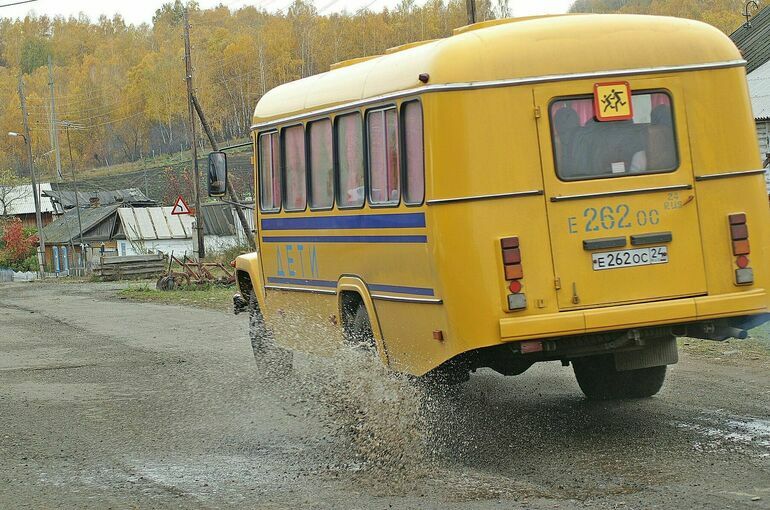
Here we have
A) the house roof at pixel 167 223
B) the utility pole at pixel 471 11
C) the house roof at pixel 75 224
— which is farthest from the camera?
the house roof at pixel 75 224

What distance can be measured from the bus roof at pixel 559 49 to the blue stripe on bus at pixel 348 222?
82 centimetres

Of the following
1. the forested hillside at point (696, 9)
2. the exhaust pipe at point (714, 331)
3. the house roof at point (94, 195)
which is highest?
the forested hillside at point (696, 9)

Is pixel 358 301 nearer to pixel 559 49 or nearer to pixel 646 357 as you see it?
pixel 646 357

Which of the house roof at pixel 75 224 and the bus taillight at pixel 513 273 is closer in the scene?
the bus taillight at pixel 513 273

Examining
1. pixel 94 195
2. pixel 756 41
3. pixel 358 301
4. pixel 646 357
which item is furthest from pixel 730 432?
pixel 94 195

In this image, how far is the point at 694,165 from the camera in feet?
24.2

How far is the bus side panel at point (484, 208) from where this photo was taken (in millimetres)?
7062

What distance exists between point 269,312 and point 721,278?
4.69 meters

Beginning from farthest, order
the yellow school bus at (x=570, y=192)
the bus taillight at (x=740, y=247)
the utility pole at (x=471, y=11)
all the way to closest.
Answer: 1. the utility pole at (x=471, y=11)
2. the bus taillight at (x=740, y=247)
3. the yellow school bus at (x=570, y=192)

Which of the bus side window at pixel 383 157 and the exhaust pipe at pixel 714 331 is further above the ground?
the bus side window at pixel 383 157

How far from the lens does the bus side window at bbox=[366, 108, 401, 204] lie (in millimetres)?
7773

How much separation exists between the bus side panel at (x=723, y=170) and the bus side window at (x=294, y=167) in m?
3.36

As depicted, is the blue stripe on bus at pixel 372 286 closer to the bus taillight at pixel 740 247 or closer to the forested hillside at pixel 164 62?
the bus taillight at pixel 740 247

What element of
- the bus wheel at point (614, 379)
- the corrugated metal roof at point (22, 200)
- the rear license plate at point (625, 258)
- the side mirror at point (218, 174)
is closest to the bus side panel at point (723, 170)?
the rear license plate at point (625, 258)
